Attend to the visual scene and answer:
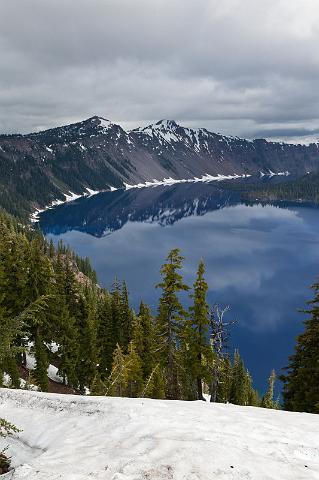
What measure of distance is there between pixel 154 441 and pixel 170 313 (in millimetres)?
24223

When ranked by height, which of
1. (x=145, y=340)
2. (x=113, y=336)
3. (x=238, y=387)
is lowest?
(x=238, y=387)

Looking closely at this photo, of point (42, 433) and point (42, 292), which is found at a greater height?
point (42, 292)

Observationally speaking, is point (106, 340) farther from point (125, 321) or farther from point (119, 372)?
point (119, 372)

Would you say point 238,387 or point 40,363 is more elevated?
point 40,363

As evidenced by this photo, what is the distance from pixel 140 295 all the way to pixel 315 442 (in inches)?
4566

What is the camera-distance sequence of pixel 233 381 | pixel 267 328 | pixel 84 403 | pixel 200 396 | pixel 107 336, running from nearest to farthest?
pixel 84 403 → pixel 200 396 → pixel 107 336 → pixel 233 381 → pixel 267 328

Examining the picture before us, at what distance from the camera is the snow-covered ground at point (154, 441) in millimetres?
9211

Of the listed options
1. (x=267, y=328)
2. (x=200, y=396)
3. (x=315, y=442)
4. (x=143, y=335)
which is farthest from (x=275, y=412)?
(x=267, y=328)

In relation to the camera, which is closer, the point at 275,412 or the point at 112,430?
the point at 112,430

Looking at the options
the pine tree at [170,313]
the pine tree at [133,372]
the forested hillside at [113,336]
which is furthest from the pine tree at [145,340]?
the pine tree at [170,313]

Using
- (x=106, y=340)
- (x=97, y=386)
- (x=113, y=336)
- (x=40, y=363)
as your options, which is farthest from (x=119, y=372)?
(x=106, y=340)

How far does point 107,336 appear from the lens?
5416 centimetres

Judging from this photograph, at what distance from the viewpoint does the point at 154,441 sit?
10727mm

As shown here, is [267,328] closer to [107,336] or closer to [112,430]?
[107,336]
